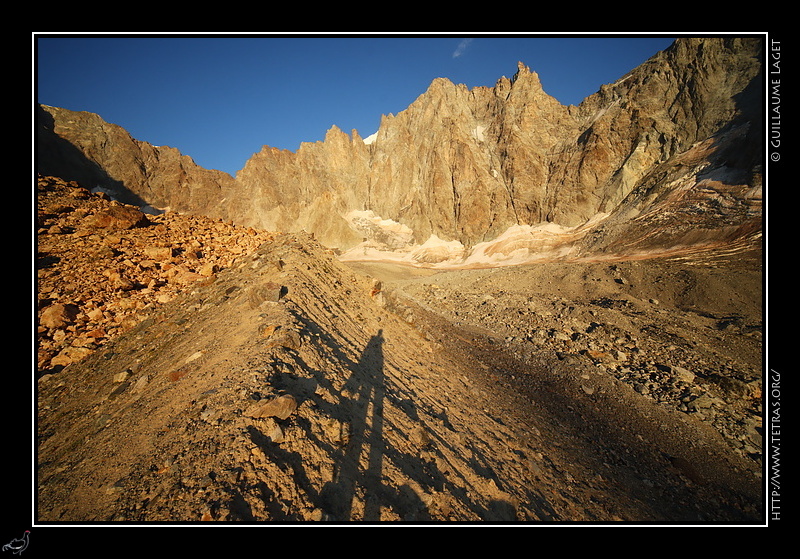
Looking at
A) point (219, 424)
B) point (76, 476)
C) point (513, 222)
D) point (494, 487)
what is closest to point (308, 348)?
point (219, 424)

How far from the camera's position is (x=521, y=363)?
28.4ft

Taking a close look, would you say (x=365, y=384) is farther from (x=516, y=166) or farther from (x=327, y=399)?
(x=516, y=166)

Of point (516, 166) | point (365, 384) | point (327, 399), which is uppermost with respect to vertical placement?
point (516, 166)

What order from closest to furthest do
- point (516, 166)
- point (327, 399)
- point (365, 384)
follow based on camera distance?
point (327, 399), point (365, 384), point (516, 166)

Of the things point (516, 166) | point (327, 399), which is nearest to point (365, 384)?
point (327, 399)

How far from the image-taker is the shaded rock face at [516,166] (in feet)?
91.4

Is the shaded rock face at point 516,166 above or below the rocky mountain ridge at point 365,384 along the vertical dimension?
above

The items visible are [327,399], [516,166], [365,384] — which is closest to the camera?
[327,399]

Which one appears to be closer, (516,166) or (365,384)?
(365,384)

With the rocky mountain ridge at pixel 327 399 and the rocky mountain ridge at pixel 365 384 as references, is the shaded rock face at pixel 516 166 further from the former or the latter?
the rocky mountain ridge at pixel 327 399

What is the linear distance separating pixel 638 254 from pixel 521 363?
2133 cm

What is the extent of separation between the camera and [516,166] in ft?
162

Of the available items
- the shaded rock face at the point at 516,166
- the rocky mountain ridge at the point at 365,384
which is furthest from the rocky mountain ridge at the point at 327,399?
the shaded rock face at the point at 516,166

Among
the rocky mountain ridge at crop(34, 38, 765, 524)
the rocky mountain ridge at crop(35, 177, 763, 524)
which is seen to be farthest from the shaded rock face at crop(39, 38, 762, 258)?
the rocky mountain ridge at crop(35, 177, 763, 524)
